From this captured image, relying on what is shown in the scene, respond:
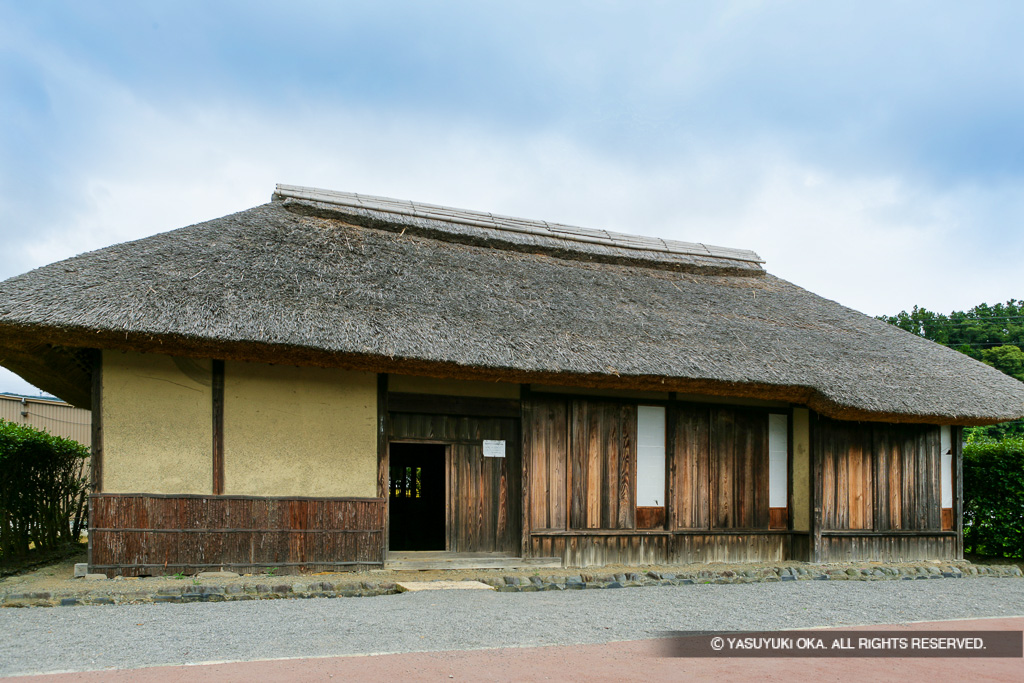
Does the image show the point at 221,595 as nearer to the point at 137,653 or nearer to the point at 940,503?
the point at 137,653

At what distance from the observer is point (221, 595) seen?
A: 724 centimetres

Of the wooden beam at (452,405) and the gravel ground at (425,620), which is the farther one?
the wooden beam at (452,405)

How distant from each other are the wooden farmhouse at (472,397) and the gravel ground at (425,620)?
175 centimetres

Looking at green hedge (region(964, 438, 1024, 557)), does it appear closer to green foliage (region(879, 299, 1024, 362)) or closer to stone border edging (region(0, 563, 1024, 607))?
stone border edging (region(0, 563, 1024, 607))

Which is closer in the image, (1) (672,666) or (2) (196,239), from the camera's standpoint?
(1) (672,666)

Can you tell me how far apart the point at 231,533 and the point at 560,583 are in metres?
3.48

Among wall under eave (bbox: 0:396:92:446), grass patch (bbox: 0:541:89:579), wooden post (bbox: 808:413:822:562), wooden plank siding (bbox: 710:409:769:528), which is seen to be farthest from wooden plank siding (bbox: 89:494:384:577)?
wall under eave (bbox: 0:396:92:446)

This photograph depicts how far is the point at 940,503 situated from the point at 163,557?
34.5 feet

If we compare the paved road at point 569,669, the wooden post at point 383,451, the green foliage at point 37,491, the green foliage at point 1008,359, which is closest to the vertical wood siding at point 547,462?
the wooden post at point 383,451

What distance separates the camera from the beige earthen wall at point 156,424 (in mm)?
8250

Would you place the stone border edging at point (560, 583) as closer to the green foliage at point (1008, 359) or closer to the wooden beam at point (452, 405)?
the wooden beam at point (452, 405)

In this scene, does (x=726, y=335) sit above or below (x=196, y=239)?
below

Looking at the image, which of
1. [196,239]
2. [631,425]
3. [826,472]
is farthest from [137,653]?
[826,472]

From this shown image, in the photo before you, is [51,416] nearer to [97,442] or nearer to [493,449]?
[97,442]
